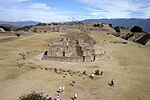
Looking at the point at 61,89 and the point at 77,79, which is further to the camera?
the point at 77,79

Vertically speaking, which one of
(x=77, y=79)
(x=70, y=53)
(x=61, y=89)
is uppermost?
(x=70, y=53)

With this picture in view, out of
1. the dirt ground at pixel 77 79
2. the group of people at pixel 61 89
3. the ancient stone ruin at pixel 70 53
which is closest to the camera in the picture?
the dirt ground at pixel 77 79

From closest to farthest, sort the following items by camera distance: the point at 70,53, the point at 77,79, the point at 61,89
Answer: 1. the point at 61,89
2. the point at 77,79
3. the point at 70,53

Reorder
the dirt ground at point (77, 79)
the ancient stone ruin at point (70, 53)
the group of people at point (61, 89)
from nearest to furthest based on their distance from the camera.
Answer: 1. the dirt ground at point (77, 79)
2. the group of people at point (61, 89)
3. the ancient stone ruin at point (70, 53)

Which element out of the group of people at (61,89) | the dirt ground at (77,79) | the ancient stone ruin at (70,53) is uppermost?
the ancient stone ruin at (70,53)

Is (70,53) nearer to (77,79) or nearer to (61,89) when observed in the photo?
(77,79)

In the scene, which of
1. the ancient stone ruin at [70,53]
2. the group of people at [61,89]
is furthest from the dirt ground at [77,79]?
the ancient stone ruin at [70,53]

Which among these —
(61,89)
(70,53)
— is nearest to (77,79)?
(61,89)

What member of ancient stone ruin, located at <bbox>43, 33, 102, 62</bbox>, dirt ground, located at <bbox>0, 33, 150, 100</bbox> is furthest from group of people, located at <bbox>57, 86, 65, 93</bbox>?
ancient stone ruin, located at <bbox>43, 33, 102, 62</bbox>

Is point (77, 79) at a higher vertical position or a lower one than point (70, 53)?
lower

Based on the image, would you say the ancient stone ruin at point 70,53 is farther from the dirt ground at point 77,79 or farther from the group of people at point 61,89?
the group of people at point 61,89

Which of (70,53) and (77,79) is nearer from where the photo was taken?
(77,79)

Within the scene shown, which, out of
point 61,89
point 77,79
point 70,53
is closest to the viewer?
point 61,89

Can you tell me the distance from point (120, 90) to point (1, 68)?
14392 mm
